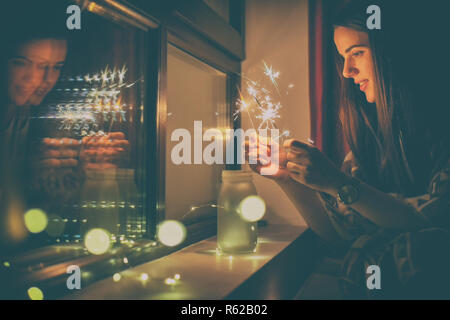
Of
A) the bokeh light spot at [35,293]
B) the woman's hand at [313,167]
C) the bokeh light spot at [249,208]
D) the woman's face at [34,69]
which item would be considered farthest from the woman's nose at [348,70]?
the bokeh light spot at [35,293]

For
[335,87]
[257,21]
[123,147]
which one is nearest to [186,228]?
[123,147]

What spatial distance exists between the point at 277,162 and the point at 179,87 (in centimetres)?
49

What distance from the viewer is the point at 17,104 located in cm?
66

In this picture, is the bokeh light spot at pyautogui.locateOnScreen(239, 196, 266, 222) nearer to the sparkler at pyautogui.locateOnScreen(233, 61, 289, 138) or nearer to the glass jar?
the glass jar

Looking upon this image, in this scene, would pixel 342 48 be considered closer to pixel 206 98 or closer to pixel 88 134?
pixel 206 98

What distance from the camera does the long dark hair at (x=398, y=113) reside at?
1161mm

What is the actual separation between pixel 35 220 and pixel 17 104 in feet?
0.83

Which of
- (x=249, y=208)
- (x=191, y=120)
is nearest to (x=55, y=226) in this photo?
(x=249, y=208)

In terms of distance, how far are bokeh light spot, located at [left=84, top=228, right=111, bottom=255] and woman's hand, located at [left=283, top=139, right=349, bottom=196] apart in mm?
616

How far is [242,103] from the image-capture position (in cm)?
163

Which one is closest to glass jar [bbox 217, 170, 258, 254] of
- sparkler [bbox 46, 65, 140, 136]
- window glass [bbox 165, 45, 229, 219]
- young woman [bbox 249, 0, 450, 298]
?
young woman [bbox 249, 0, 450, 298]

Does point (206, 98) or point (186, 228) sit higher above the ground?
point (206, 98)

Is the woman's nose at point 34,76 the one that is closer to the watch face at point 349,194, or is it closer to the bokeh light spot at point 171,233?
the bokeh light spot at point 171,233

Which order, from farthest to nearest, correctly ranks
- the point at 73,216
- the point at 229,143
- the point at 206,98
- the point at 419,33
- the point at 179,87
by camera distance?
the point at 229,143 → the point at 206,98 → the point at 179,87 → the point at 419,33 → the point at 73,216
